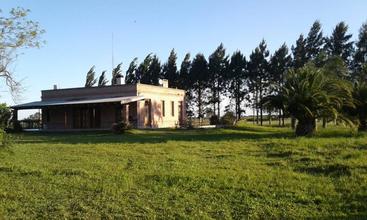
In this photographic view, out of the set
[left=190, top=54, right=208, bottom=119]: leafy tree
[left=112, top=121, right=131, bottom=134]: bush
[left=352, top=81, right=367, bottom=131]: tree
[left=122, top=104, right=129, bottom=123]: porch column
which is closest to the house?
[left=122, top=104, right=129, bottom=123]: porch column

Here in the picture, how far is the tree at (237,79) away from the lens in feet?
197

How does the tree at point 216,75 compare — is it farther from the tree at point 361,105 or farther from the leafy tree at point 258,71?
the tree at point 361,105

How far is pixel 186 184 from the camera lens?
1058 cm

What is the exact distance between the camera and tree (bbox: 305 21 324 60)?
195ft

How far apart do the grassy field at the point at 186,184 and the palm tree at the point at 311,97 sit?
7340mm

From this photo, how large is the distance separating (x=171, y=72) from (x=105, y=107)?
998 inches

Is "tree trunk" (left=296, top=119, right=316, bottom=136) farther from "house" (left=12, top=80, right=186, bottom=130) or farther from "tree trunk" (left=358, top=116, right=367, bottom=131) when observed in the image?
"house" (left=12, top=80, right=186, bottom=130)

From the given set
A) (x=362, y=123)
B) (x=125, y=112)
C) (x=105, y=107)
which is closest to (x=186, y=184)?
(x=362, y=123)

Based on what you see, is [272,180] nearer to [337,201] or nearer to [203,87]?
[337,201]

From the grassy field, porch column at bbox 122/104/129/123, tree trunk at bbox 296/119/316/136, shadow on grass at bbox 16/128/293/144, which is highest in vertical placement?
porch column at bbox 122/104/129/123

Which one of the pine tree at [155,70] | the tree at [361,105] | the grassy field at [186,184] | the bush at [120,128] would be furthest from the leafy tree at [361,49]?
the grassy field at [186,184]

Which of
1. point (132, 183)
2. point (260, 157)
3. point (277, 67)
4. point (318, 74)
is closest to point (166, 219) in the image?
point (132, 183)

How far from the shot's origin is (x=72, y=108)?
40.3 meters

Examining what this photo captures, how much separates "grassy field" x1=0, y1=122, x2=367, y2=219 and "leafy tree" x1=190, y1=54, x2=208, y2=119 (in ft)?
145
